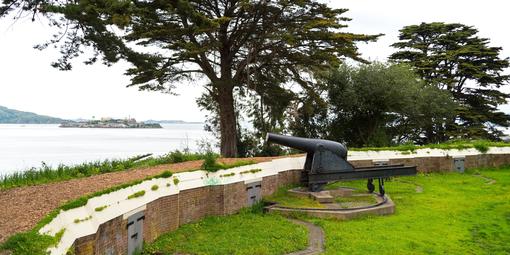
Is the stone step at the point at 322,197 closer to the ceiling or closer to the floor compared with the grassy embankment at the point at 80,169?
closer to the floor

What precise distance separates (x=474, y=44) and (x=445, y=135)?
24.3ft

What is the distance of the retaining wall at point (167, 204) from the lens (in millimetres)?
5043

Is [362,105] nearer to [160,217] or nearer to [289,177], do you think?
[289,177]

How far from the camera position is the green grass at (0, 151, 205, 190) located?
7707 mm

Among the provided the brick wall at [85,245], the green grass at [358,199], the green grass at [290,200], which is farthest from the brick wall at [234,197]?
the brick wall at [85,245]

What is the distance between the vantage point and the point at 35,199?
589 centimetres

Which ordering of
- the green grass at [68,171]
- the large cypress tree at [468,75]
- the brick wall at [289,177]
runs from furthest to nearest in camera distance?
1. the large cypress tree at [468,75]
2. the brick wall at [289,177]
3. the green grass at [68,171]

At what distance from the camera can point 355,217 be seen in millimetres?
9422

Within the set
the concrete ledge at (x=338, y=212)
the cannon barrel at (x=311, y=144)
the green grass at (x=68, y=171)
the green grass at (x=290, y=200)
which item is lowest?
the concrete ledge at (x=338, y=212)

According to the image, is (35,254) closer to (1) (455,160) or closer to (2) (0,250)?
(2) (0,250)

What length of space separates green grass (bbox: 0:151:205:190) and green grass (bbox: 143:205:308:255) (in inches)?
90.9

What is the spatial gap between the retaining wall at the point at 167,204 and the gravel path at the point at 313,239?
1559 millimetres

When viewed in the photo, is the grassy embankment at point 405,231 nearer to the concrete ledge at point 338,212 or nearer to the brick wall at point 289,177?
the concrete ledge at point 338,212

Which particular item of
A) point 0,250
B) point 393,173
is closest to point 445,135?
point 393,173
